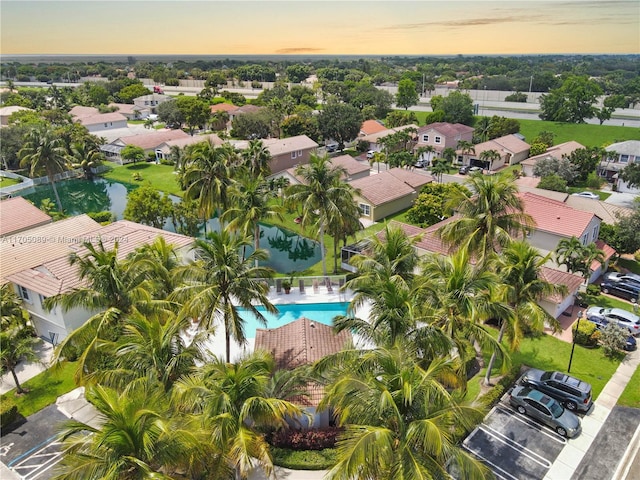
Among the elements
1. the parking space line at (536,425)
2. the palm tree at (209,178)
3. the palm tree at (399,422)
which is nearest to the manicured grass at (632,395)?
the parking space line at (536,425)

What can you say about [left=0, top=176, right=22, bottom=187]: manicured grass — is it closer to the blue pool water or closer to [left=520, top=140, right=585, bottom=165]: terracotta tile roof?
the blue pool water

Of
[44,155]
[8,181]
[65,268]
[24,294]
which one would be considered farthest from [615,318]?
[8,181]

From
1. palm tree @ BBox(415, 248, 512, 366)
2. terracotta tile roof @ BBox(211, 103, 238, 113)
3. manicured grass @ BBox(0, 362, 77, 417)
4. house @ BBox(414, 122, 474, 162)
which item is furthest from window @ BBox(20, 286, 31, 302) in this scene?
terracotta tile roof @ BBox(211, 103, 238, 113)

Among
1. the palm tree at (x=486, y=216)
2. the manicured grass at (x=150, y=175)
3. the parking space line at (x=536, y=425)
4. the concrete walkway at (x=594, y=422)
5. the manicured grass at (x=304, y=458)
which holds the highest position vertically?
the palm tree at (x=486, y=216)

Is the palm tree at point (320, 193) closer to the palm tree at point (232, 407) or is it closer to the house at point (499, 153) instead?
the palm tree at point (232, 407)

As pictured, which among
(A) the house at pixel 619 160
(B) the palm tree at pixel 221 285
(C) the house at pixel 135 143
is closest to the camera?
(B) the palm tree at pixel 221 285
